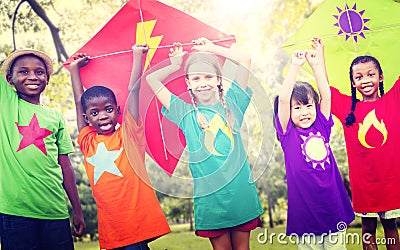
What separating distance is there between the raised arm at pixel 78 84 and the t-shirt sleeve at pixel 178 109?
0.55m

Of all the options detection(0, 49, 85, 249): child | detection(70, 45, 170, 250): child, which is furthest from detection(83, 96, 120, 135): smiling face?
detection(0, 49, 85, 249): child

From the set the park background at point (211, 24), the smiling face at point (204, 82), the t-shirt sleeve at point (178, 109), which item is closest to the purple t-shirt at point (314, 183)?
the park background at point (211, 24)

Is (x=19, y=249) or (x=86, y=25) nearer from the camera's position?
(x=19, y=249)

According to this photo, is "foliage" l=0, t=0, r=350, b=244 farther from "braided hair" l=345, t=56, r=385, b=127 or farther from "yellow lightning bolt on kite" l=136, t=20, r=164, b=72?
"yellow lightning bolt on kite" l=136, t=20, r=164, b=72

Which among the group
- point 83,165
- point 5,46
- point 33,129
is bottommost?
point 83,165

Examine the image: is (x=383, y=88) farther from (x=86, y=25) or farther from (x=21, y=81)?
(x=21, y=81)

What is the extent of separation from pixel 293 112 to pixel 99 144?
1236 millimetres

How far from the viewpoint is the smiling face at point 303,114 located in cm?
322

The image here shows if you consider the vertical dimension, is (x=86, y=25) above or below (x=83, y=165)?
above

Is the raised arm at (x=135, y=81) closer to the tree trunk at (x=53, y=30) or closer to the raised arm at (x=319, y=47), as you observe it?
the tree trunk at (x=53, y=30)

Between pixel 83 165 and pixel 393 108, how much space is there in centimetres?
206

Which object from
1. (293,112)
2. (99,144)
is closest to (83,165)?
(99,144)

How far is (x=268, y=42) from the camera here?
3426mm

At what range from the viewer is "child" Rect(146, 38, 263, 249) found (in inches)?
123
